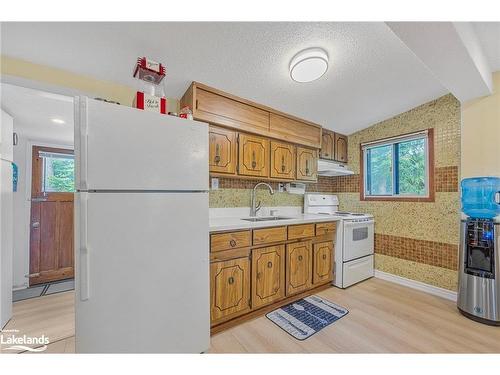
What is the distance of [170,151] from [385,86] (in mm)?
2250

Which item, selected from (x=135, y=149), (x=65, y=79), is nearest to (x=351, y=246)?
(x=135, y=149)

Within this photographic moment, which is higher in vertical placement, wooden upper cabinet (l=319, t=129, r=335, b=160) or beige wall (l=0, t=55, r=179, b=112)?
beige wall (l=0, t=55, r=179, b=112)

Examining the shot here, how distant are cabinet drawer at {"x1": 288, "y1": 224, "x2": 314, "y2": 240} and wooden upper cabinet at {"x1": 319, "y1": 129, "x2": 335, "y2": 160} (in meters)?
1.20

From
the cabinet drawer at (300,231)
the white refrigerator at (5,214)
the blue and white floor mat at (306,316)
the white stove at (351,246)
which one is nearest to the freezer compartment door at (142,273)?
the blue and white floor mat at (306,316)

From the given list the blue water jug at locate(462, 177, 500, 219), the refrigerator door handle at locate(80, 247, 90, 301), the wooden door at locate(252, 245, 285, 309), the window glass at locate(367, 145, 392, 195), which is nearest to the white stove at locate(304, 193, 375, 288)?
the window glass at locate(367, 145, 392, 195)

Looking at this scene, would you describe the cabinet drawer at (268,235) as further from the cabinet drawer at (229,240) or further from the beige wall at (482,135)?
the beige wall at (482,135)

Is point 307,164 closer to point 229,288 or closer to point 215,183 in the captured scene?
point 215,183

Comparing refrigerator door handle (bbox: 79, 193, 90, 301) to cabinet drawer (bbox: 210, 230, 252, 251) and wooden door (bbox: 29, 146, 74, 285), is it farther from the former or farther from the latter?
wooden door (bbox: 29, 146, 74, 285)

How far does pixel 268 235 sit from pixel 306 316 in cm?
80

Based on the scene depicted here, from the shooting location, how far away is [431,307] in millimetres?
2119

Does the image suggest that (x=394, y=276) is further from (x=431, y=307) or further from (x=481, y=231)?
(x=481, y=231)

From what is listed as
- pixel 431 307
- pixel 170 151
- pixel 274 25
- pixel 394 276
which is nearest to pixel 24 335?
pixel 170 151

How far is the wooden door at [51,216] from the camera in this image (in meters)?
2.68

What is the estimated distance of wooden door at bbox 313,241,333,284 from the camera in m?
2.35
